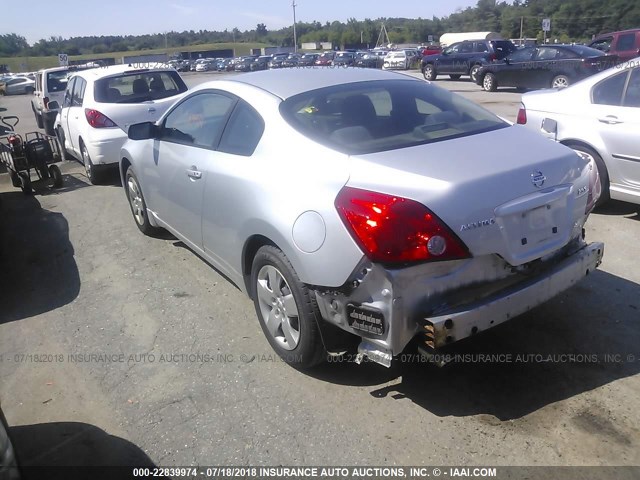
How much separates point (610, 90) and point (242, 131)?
408 centimetres

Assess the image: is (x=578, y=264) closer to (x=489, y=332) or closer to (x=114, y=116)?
(x=489, y=332)

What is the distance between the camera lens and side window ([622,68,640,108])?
5.38 metres

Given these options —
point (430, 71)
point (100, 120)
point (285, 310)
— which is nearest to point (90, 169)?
point (100, 120)

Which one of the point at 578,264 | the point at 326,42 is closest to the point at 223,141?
the point at 578,264

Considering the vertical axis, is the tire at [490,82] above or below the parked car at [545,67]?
below

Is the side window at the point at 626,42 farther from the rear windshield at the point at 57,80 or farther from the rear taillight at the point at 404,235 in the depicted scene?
the rear taillight at the point at 404,235

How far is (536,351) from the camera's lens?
3.44 m

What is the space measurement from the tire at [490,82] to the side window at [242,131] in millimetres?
18046

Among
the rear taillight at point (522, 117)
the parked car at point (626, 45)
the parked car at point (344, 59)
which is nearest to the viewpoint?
the rear taillight at point (522, 117)

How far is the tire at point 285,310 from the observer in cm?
302

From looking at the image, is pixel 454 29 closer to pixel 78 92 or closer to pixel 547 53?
pixel 547 53

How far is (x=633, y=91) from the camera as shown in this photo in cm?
542

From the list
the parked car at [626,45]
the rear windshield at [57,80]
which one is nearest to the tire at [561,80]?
the parked car at [626,45]

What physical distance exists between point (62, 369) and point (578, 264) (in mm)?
3258
